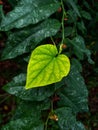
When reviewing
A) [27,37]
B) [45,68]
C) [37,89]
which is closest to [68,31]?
[27,37]

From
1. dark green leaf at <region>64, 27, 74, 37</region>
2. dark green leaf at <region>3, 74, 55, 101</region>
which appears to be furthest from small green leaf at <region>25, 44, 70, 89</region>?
dark green leaf at <region>64, 27, 74, 37</region>

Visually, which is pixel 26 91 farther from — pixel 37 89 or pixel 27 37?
pixel 27 37

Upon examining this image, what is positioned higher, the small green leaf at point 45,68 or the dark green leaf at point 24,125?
the small green leaf at point 45,68

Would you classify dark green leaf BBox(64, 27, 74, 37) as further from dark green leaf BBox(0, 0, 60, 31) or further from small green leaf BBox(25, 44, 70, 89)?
small green leaf BBox(25, 44, 70, 89)

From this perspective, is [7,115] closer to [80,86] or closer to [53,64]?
[80,86]

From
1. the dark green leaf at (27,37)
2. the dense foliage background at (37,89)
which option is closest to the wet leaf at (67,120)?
the dense foliage background at (37,89)

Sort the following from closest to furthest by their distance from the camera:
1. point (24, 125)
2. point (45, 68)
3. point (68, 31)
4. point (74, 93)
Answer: point (45, 68) < point (24, 125) < point (74, 93) < point (68, 31)

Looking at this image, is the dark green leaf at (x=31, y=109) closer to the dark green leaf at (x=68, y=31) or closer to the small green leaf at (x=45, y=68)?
the small green leaf at (x=45, y=68)

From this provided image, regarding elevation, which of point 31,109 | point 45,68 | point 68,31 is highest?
point 45,68
